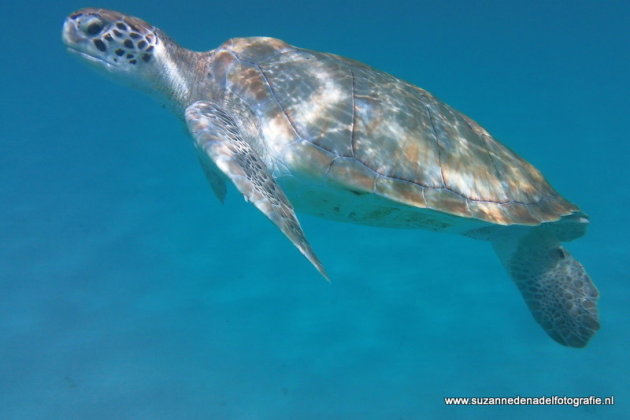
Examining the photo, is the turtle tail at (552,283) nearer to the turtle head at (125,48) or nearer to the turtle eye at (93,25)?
the turtle head at (125,48)

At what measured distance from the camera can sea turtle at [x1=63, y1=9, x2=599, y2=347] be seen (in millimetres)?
3363

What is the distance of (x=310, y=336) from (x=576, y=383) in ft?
11.8

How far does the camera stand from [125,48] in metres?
4.03

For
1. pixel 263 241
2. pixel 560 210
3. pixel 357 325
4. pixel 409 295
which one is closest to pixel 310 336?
pixel 357 325

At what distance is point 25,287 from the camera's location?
790 centimetres

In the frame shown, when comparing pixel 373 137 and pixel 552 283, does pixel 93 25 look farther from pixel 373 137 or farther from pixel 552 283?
pixel 552 283

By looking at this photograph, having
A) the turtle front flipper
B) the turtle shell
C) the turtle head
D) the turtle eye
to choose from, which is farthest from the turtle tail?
the turtle eye

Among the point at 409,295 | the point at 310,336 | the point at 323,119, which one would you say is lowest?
the point at 310,336

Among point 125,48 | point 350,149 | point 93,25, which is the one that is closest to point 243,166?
point 350,149

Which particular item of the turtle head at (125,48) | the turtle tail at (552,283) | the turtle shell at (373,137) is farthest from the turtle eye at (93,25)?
the turtle tail at (552,283)

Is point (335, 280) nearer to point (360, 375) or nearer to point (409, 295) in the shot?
point (409, 295)

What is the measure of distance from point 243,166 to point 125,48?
Result: 207 centimetres

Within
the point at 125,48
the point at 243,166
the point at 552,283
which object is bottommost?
the point at 552,283

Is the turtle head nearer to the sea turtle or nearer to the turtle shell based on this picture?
the sea turtle
